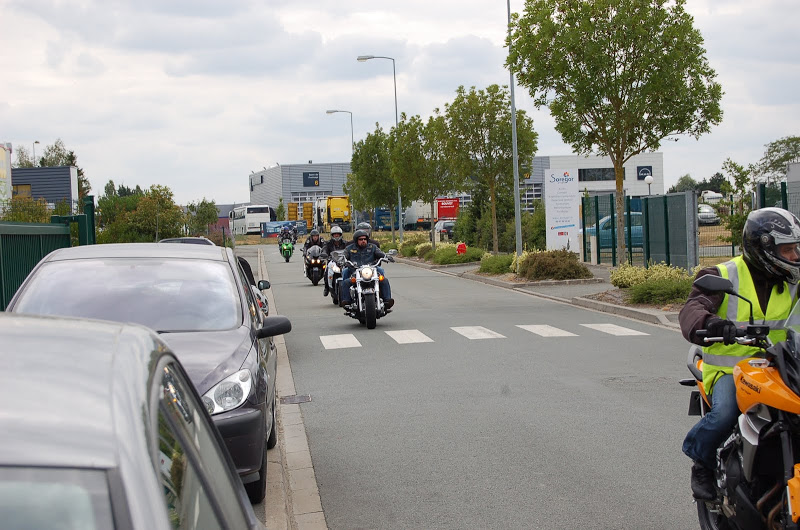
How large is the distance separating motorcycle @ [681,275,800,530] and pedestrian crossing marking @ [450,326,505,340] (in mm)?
10264

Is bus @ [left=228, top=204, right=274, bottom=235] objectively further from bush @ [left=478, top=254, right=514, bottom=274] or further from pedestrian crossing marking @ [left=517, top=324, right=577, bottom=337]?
pedestrian crossing marking @ [left=517, top=324, right=577, bottom=337]

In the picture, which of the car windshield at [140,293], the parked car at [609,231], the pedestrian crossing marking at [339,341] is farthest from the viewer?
the parked car at [609,231]

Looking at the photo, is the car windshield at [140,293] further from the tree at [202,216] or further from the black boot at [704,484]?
the tree at [202,216]

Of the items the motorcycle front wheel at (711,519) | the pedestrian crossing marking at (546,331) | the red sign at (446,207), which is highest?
the red sign at (446,207)

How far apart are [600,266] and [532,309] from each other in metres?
12.7

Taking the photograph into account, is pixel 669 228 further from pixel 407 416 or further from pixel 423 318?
pixel 407 416

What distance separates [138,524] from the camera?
147 centimetres

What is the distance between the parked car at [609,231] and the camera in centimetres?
3081

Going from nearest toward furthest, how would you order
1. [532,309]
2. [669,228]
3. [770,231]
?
[770,231] < [532,309] < [669,228]

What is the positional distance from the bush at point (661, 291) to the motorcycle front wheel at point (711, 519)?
13.4 metres

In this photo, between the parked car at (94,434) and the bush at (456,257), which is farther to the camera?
the bush at (456,257)

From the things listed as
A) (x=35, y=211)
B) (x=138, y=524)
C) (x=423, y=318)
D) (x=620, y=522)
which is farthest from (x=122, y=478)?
(x=35, y=211)

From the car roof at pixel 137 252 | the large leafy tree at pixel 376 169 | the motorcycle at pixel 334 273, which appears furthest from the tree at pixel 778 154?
the car roof at pixel 137 252

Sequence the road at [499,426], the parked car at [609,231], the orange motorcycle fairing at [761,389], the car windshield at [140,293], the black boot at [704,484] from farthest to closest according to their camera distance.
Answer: the parked car at [609,231]
the car windshield at [140,293]
the road at [499,426]
the black boot at [704,484]
the orange motorcycle fairing at [761,389]
